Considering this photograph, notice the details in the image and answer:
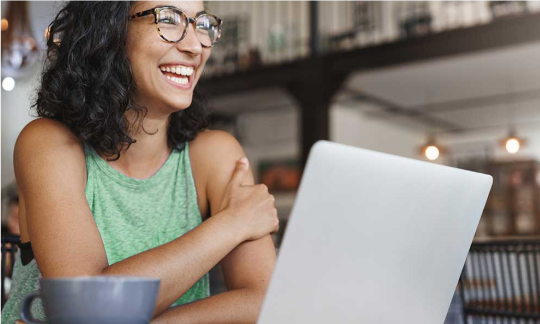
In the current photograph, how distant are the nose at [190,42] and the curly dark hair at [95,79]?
0.11m

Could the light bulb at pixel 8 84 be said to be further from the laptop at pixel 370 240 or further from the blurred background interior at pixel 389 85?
the laptop at pixel 370 240

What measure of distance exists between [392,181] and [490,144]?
1065 cm

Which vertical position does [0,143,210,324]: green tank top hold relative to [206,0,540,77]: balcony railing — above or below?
below

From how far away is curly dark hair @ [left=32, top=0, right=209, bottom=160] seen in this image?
115 cm

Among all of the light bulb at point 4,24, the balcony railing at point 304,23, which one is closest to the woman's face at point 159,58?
the light bulb at point 4,24

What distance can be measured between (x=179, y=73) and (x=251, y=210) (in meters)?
0.32

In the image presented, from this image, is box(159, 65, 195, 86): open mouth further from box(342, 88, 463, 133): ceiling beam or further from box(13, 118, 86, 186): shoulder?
box(342, 88, 463, 133): ceiling beam

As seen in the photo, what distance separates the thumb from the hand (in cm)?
1

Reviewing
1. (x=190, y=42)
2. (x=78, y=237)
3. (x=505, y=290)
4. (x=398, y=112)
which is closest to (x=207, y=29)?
(x=190, y=42)

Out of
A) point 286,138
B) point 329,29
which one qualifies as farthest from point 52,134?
point 286,138

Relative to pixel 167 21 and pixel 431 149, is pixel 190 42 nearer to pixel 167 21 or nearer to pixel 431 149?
pixel 167 21

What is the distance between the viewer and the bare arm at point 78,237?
3.04ft

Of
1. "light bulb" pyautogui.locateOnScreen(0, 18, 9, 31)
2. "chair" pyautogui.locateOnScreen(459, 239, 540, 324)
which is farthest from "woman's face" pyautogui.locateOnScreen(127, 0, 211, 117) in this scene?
"light bulb" pyautogui.locateOnScreen(0, 18, 9, 31)

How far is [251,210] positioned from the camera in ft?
3.45
